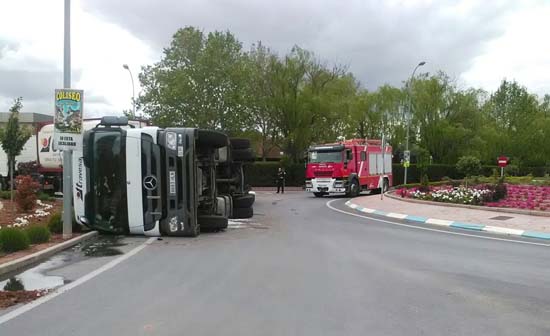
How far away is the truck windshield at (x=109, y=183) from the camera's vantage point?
11.9 m

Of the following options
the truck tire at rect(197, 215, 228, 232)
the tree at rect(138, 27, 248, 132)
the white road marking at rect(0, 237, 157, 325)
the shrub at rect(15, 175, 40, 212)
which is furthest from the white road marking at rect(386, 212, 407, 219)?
the tree at rect(138, 27, 248, 132)

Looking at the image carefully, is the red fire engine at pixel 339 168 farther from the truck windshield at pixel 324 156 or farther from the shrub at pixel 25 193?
the shrub at pixel 25 193

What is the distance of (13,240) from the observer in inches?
370

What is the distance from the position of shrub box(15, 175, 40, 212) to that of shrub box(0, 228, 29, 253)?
5.87 m

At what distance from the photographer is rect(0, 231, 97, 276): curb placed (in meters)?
8.04

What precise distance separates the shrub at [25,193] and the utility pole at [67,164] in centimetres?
386

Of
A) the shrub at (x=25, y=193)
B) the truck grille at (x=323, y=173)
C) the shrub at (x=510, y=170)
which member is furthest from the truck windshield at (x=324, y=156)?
the shrub at (x=510, y=170)

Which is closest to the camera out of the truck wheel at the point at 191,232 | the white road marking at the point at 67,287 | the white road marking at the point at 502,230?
the white road marking at the point at 67,287

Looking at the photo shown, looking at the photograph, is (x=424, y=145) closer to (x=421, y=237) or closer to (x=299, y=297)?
(x=421, y=237)

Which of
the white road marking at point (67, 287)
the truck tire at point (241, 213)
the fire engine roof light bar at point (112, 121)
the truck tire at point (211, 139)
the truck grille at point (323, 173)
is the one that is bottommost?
the white road marking at point (67, 287)

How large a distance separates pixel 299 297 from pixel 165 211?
6.10 metres

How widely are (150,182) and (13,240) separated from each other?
3.23 m

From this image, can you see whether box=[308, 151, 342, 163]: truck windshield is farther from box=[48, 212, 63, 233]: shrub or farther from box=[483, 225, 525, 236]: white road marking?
box=[48, 212, 63, 233]: shrub

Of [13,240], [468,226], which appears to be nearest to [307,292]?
[13,240]
